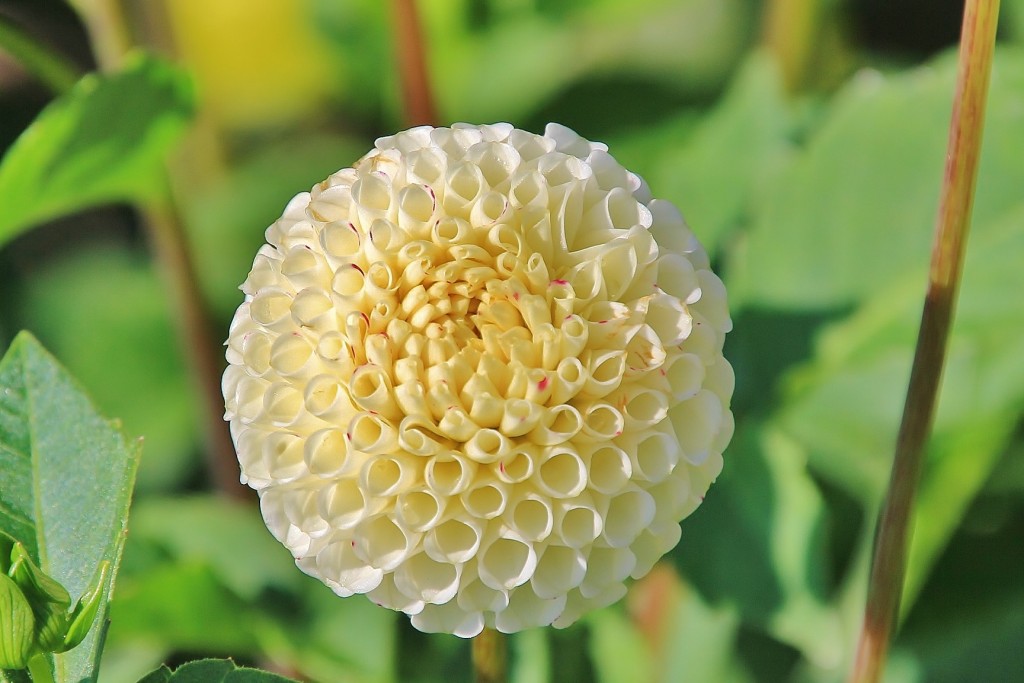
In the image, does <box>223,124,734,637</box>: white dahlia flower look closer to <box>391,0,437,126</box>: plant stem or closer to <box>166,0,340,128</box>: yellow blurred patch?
<box>391,0,437,126</box>: plant stem

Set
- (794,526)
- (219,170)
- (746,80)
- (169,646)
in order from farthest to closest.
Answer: (219,170), (746,80), (169,646), (794,526)

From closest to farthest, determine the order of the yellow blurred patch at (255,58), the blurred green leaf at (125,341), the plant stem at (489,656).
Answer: the plant stem at (489,656) → the blurred green leaf at (125,341) → the yellow blurred patch at (255,58)

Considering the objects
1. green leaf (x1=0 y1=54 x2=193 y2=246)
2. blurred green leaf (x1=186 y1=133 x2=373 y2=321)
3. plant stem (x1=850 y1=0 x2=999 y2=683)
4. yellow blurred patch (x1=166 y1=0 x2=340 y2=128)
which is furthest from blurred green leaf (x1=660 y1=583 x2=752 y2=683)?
yellow blurred patch (x1=166 y1=0 x2=340 y2=128)

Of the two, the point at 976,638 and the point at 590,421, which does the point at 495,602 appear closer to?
the point at 590,421

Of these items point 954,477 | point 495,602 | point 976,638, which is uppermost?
point 495,602

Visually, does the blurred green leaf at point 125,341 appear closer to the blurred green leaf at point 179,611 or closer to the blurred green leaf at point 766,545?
the blurred green leaf at point 179,611

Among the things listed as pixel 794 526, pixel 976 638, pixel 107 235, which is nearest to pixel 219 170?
pixel 107 235

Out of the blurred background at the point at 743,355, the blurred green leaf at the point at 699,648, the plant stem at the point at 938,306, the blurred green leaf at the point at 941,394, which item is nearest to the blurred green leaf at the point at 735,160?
the blurred background at the point at 743,355

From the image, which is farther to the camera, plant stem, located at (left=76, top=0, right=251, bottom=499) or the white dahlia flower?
plant stem, located at (left=76, top=0, right=251, bottom=499)
